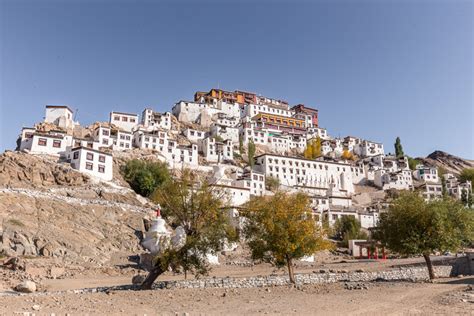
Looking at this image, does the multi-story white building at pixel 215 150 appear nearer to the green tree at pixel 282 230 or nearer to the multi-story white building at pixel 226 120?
the multi-story white building at pixel 226 120

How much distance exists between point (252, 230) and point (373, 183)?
8734 centimetres

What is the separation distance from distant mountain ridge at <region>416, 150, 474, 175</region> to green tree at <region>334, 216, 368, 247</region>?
7878cm

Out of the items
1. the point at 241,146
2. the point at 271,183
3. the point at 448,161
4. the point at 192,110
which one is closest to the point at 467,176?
the point at 448,161

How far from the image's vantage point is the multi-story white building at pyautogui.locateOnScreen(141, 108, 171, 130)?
101 m

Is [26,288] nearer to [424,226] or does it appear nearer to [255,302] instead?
[255,302]

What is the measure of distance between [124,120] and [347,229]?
58063mm

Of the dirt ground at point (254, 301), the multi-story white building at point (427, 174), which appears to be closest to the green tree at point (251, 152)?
the multi-story white building at point (427, 174)

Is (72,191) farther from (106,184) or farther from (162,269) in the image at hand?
(162,269)

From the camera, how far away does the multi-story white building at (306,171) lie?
9588 cm

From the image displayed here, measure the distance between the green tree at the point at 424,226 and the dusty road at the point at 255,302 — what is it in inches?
187

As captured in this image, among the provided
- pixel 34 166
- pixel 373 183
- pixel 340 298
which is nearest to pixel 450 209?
pixel 340 298

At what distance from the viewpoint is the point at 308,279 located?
28.7m

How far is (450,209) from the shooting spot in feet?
99.9

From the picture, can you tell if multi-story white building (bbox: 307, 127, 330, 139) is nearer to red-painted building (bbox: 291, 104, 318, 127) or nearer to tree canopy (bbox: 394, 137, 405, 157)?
red-painted building (bbox: 291, 104, 318, 127)
